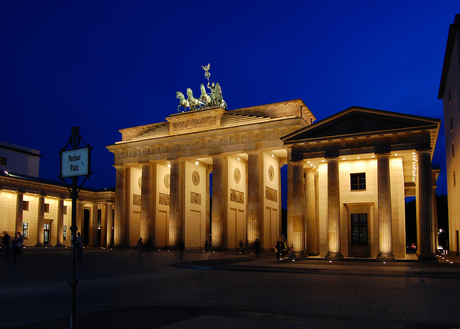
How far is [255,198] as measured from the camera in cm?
4691

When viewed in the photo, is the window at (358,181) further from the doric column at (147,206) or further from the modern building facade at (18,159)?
the modern building facade at (18,159)

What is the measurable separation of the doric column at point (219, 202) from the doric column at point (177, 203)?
4.99 metres

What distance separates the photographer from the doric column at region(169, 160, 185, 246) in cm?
5175

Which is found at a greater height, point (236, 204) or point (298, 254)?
point (236, 204)

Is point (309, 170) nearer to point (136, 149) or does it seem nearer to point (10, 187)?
point (136, 149)

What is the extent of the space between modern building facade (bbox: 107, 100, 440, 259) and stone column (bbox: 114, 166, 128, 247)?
5.4 inches

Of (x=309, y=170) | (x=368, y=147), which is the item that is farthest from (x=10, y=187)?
(x=368, y=147)

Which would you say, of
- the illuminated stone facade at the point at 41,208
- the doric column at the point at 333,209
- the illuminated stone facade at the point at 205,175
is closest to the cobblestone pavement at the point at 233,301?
the doric column at the point at 333,209

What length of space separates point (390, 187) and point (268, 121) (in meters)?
18.6

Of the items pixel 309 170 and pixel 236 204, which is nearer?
pixel 309 170

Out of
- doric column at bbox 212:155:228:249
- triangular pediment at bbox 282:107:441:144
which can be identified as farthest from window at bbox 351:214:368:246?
doric column at bbox 212:155:228:249

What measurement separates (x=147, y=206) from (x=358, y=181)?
30503mm

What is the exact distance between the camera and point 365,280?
18.5m

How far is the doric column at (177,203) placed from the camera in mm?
51750
